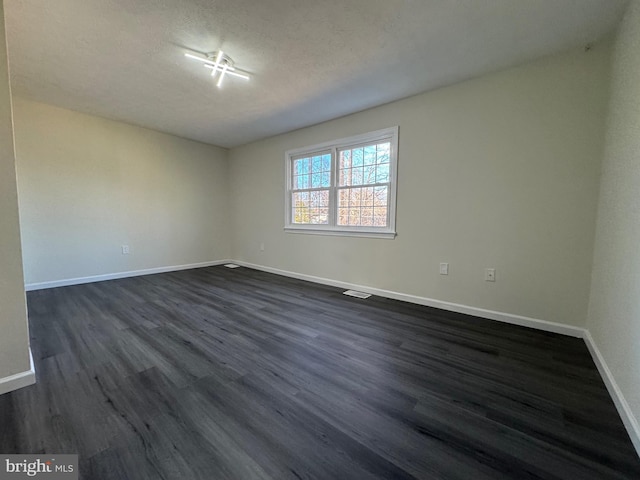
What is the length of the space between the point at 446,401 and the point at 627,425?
0.82 m

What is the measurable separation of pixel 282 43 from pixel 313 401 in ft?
8.68

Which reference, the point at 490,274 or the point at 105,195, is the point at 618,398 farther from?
the point at 105,195

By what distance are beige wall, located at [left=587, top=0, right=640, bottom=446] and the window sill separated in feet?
6.07

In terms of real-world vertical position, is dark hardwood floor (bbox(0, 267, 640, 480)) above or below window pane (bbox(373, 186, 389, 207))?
below

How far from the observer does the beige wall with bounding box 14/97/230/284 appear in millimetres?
3488

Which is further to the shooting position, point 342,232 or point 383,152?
point 342,232

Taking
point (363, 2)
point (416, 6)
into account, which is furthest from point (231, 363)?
point (416, 6)

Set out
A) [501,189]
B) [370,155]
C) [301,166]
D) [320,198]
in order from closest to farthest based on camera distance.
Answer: [501,189]
[370,155]
[320,198]
[301,166]

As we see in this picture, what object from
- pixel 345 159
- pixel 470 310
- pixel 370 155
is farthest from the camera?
pixel 345 159

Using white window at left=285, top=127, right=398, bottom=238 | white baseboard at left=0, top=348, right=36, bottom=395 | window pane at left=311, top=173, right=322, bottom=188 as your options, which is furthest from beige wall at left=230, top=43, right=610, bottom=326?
white baseboard at left=0, top=348, right=36, bottom=395

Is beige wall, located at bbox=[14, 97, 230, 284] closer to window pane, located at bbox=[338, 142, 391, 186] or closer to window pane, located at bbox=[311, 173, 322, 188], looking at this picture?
window pane, located at bbox=[311, 173, 322, 188]

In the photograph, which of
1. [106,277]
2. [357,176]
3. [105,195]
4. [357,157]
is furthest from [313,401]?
[105,195]

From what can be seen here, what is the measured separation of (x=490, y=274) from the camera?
268cm

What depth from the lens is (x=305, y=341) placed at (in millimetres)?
2199
